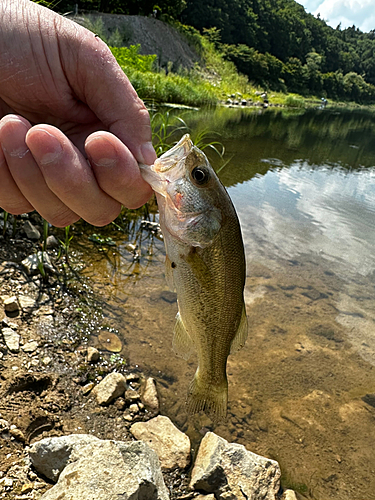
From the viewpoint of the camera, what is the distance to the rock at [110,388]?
3414 millimetres

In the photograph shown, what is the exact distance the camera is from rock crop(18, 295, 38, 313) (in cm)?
398

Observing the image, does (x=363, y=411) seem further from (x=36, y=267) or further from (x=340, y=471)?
(x=36, y=267)

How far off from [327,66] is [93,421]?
136 meters

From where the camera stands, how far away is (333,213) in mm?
10719

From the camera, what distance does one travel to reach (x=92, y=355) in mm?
3836

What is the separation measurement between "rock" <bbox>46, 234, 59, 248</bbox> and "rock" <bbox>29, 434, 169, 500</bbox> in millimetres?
3111

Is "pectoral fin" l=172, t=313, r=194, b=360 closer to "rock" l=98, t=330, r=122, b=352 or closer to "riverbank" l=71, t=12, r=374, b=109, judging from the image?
"rock" l=98, t=330, r=122, b=352

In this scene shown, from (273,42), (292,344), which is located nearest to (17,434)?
(292,344)

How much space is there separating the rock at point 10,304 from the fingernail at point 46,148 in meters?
2.72

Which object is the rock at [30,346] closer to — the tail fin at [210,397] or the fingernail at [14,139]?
the tail fin at [210,397]

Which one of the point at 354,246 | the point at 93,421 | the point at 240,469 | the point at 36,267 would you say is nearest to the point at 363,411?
the point at 240,469

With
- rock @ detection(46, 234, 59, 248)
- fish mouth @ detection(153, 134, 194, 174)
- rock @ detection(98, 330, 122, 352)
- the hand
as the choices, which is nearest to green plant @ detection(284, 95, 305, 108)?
rock @ detection(46, 234, 59, 248)

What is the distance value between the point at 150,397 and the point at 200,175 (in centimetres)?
252

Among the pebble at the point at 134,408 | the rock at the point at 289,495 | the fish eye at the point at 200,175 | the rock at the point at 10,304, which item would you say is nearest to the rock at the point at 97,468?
the pebble at the point at 134,408
